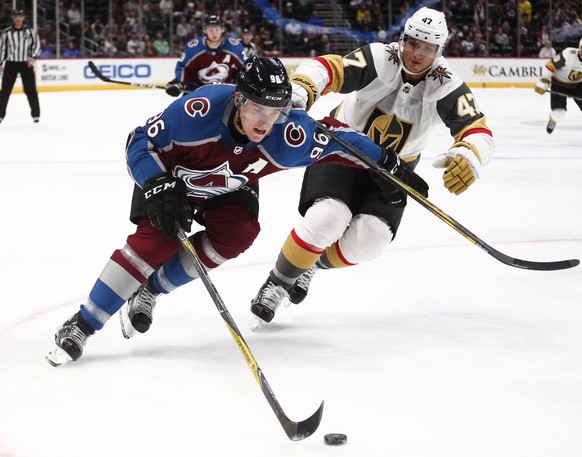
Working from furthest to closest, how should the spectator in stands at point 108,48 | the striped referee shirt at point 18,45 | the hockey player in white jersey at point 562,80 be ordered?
the spectator in stands at point 108,48, the striped referee shirt at point 18,45, the hockey player in white jersey at point 562,80

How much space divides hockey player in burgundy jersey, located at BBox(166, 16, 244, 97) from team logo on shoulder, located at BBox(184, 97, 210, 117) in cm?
623

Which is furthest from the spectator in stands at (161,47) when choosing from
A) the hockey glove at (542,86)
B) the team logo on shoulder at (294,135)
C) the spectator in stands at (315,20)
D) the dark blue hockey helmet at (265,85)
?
the dark blue hockey helmet at (265,85)

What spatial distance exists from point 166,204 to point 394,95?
111cm

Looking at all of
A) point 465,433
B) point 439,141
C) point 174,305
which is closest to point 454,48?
point 439,141

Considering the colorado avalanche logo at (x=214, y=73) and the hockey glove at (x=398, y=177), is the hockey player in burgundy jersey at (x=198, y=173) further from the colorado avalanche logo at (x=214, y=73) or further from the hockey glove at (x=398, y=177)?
the colorado avalanche logo at (x=214, y=73)

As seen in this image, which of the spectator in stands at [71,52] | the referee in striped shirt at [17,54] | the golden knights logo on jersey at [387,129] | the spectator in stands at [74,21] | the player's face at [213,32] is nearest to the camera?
the golden knights logo on jersey at [387,129]

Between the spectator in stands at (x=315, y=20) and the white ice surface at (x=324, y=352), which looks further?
the spectator in stands at (x=315, y=20)

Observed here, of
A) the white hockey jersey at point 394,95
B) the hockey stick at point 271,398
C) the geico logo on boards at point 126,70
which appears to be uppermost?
the white hockey jersey at point 394,95

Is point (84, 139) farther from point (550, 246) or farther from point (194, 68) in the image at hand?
point (550, 246)

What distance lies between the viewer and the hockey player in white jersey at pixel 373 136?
297cm

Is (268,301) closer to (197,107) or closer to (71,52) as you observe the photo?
(197,107)

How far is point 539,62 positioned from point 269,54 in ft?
15.1

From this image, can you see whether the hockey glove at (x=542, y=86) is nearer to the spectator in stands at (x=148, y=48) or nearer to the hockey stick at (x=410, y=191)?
the hockey stick at (x=410, y=191)

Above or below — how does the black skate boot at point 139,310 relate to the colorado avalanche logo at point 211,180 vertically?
below
